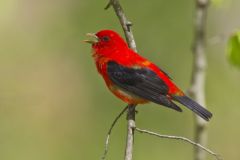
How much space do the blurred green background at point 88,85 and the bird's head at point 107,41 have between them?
400 cm

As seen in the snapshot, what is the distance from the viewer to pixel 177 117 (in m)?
12.6

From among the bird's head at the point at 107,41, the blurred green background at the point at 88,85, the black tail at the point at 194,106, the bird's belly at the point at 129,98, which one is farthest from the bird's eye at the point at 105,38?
the blurred green background at the point at 88,85

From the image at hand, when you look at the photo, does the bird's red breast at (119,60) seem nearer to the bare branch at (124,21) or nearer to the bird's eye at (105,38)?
the bird's eye at (105,38)

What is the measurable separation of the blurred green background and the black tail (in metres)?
4.22

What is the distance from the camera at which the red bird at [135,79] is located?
25.3 feet

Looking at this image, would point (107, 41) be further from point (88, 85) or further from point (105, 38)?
point (88, 85)

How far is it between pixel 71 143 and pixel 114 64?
4779 mm

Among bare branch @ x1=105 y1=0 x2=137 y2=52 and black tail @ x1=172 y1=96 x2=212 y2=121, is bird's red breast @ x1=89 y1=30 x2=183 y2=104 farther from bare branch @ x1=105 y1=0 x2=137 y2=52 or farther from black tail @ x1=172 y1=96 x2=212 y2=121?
bare branch @ x1=105 y1=0 x2=137 y2=52

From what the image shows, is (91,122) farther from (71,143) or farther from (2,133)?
(2,133)

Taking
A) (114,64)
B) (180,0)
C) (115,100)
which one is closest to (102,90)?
(115,100)

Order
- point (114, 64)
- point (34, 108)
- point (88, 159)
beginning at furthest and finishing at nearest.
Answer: point (34, 108) < point (88, 159) < point (114, 64)

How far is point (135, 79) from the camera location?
792 cm

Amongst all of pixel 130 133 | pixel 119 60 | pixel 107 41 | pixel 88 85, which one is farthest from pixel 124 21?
pixel 88 85

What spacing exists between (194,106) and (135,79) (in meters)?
0.64
